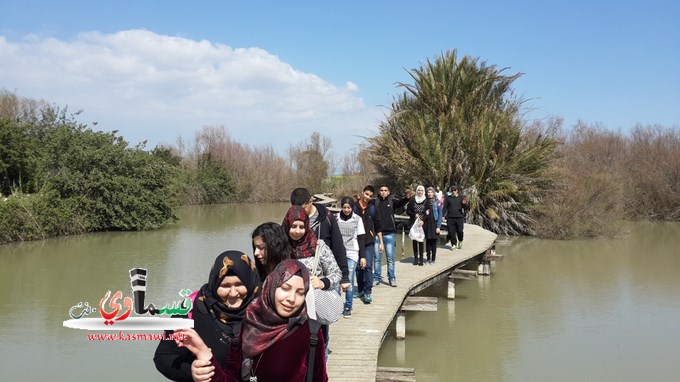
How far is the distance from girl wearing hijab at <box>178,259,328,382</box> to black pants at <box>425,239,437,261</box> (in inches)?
345

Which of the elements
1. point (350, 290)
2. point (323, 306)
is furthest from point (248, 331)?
point (350, 290)

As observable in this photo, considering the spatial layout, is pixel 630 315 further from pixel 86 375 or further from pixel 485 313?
pixel 86 375

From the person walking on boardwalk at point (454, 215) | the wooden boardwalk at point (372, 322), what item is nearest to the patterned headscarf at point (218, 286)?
the wooden boardwalk at point (372, 322)

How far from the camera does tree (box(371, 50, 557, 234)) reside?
19688 millimetres

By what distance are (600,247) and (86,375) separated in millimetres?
15723

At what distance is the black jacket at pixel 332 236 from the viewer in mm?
5395

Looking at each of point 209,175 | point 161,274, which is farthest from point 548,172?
point 209,175

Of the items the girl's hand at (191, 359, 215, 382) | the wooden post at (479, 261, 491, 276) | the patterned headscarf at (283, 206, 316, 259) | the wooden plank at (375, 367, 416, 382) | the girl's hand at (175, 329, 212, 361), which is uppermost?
the patterned headscarf at (283, 206, 316, 259)

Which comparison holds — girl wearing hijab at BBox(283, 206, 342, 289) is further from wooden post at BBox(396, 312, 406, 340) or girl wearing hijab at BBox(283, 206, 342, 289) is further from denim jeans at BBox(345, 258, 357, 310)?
wooden post at BBox(396, 312, 406, 340)

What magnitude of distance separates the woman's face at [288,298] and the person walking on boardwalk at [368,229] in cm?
535

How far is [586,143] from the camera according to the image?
37594 mm

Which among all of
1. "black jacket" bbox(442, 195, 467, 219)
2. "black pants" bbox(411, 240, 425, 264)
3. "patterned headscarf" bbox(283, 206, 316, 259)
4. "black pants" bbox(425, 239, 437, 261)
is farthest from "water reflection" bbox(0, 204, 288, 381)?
"black jacket" bbox(442, 195, 467, 219)

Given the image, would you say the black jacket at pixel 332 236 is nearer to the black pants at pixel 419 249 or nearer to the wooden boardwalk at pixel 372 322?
the wooden boardwalk at pixel 372 322

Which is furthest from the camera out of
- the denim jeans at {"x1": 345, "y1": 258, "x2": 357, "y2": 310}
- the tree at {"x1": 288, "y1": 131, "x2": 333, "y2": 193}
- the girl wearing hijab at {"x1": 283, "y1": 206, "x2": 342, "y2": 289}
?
the tree at {"x1": 288, "y1": 131, "x2": 333, "y2": 193}
